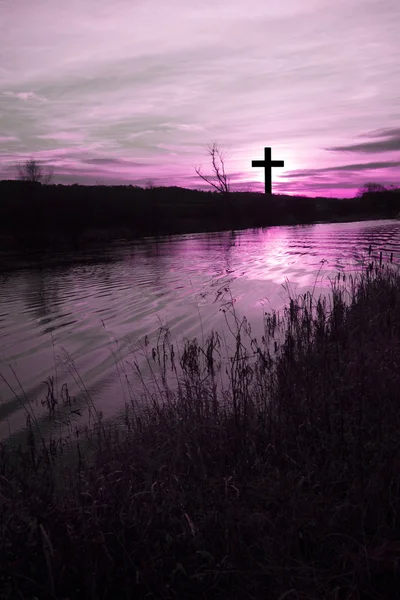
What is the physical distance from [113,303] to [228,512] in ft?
39.4

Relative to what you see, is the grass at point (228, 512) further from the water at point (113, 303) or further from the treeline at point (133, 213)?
the treeline at point (133, 213)

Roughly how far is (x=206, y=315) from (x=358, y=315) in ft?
14.3

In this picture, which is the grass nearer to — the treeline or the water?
the water

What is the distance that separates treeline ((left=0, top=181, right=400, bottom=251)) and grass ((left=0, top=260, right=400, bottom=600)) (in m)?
15.5

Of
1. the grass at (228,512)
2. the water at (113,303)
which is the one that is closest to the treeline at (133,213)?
the water at (113,303)

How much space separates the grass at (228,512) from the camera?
8.82 ft

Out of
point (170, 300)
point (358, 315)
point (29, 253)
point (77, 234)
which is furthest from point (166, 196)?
point (358, 315)

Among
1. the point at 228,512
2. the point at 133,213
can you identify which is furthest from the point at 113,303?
the point at 133,213

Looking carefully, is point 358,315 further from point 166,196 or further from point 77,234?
point 166,196

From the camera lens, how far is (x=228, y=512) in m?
3.16

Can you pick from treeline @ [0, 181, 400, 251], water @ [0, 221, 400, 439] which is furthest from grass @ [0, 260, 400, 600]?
treeline @ [0, 181, 400, 251]

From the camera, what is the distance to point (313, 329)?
366 inches

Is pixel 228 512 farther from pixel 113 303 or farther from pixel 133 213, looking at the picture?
pixel 133 213

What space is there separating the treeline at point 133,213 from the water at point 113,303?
11.6ft
